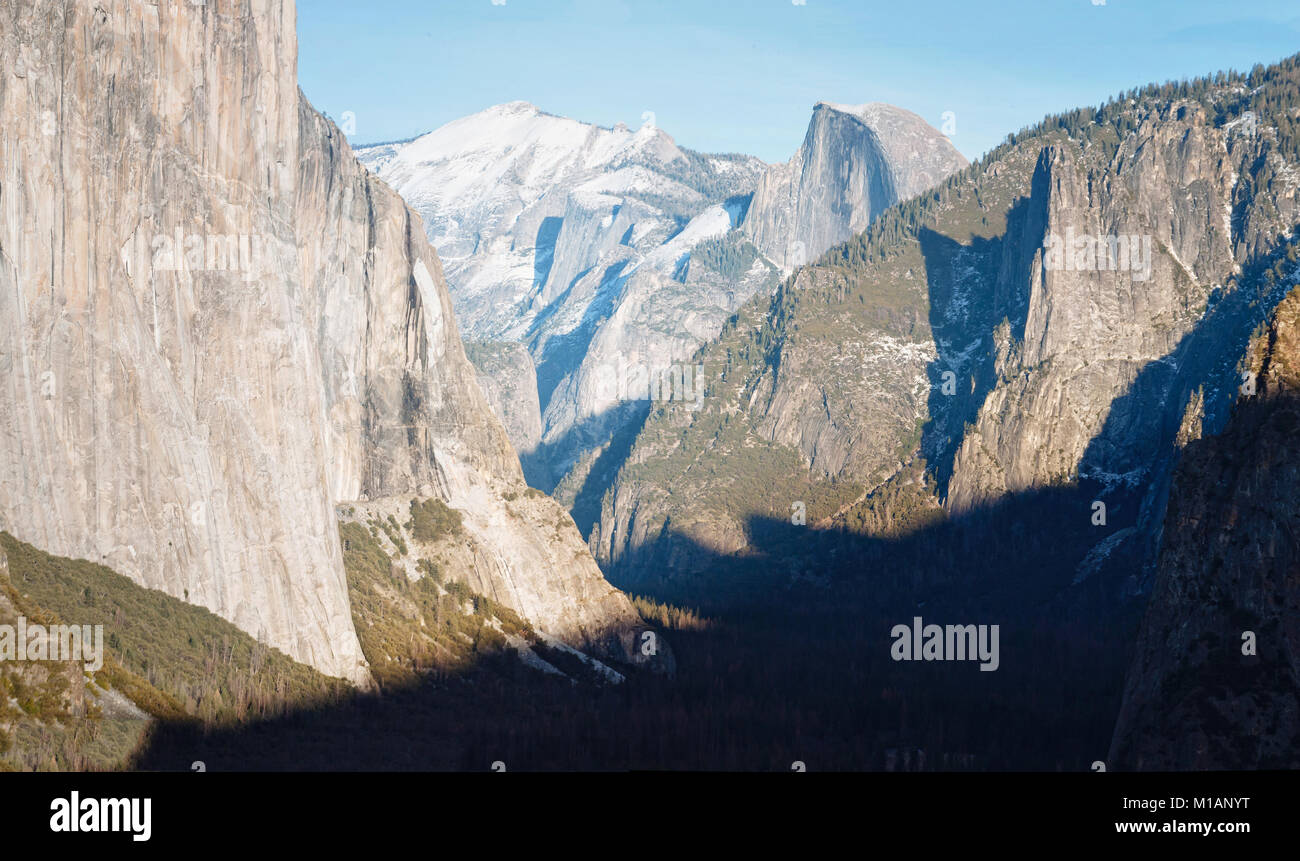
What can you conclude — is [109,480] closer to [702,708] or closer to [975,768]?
[702,708]

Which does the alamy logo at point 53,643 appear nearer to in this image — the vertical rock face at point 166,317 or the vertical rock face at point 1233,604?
the vertical rock face at point 166,317

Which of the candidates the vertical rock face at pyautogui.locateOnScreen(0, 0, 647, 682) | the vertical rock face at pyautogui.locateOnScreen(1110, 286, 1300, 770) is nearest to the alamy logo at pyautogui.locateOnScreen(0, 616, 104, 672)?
the vertical rock face at pyautogui.locateOnScreen(0, 0, 647, 682)

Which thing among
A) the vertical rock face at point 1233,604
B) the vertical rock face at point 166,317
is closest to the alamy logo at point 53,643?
the vertical rock face at point 166,317
